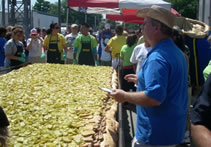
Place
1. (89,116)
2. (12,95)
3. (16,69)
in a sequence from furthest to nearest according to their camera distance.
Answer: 1. (16,69)
2. (12,95)
3. (89,116)

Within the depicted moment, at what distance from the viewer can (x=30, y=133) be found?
2.95m

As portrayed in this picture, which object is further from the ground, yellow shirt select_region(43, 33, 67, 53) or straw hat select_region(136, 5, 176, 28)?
straw hat select_region(136, 5, 176, 28)

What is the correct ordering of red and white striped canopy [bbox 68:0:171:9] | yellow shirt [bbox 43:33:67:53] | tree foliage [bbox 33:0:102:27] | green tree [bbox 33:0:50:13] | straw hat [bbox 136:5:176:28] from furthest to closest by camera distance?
green tree [bbox 33:0:50:13]
tree foliage [bbox 33:0:102:27]
yellow shirt [bbox 43:33:67:53]
red and white striped canopy [bbox 68:0:171:9]
straw hat [bbox 136:5:176:28]

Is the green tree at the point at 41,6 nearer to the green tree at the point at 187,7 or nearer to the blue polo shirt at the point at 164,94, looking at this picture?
the green tree at the point at 187,7

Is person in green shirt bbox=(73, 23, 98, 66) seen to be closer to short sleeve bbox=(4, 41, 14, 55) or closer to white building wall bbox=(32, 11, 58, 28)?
short sleeve bbox=(4, 41, 14, 55)

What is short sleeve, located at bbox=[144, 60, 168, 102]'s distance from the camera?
211cm

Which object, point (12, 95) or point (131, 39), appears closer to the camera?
point (12, 95)

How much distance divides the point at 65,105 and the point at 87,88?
109cm

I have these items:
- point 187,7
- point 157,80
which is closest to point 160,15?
point 157,80

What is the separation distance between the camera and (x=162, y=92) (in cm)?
212

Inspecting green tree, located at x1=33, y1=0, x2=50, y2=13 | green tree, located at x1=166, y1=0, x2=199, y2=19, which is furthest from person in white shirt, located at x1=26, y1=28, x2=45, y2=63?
green tree, located at x1=33, y1=0, x2=50, y2=13

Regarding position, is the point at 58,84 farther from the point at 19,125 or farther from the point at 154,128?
the point at 154,128

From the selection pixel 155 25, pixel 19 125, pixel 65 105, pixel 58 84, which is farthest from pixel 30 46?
pixel 155 25

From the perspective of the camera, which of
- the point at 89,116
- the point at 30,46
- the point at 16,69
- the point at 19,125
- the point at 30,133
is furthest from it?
the point at 30,46
